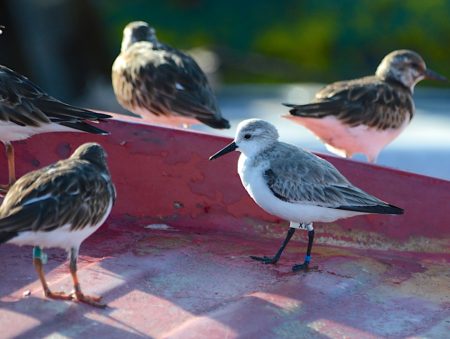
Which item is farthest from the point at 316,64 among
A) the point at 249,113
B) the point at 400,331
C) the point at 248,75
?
the point at 400,331

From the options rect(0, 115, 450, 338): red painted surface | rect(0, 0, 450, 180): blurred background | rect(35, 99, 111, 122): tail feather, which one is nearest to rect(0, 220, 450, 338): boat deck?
rect(0, 115, 450, 338): red painted surface

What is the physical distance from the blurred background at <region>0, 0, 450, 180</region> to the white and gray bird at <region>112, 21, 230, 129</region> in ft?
18.2

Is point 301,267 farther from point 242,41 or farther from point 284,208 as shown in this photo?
point 242,41

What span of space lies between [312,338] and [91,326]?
32.8 inches

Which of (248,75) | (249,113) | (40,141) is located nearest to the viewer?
(40,141)

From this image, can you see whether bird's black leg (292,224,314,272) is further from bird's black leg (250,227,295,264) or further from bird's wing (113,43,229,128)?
bird's wing (113,43,229,128)

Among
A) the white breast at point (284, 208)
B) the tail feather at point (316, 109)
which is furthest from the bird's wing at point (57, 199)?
the tail feather at point (316, 109)

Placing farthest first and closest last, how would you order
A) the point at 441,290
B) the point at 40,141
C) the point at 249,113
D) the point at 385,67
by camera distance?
1. the point at 249,113
2. the point at 385,67
3. the point at 40,141
4. the point at 441,290

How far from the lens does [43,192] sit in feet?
12.8

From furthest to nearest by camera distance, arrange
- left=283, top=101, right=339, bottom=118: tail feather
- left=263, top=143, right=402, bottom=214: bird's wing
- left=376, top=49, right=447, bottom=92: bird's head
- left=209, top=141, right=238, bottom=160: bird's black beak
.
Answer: left=376, top=49, right=447, bottom=92: bird's head → left=283, top=101, right=339, bottom=118: tail feather → left=209, top=141, right=238, bottom=160: bird's black beak → left=263, top=143, right=402, bottom=214: bird's wing

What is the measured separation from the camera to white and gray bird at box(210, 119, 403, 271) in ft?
15.2

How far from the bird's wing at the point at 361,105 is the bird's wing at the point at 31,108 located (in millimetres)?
1971

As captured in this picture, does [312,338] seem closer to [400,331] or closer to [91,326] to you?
[400,331]

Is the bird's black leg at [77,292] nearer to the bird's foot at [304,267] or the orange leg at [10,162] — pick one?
the bird's foot at [304,267]
